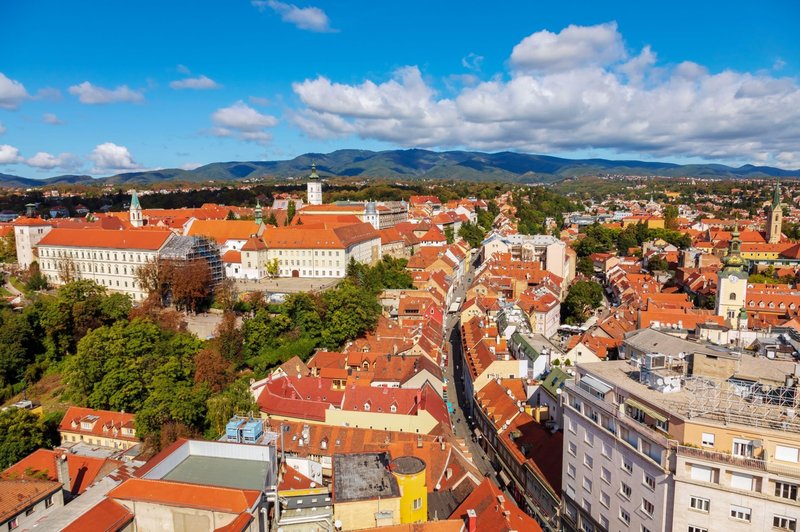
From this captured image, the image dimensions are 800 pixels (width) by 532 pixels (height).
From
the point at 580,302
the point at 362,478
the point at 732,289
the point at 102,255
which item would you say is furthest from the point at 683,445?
the point at 102,255

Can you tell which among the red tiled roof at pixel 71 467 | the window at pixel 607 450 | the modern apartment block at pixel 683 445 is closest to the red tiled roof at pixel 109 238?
the red tiled roof at pixel 71 467

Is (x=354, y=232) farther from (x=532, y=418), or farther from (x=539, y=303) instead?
(x=532, y=418)

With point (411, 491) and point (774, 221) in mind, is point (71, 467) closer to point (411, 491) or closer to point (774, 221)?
point (411, 491)

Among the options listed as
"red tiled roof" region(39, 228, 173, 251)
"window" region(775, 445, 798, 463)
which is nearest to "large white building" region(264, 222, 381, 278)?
"red tiled roof" region(39, 228, 173, 251)

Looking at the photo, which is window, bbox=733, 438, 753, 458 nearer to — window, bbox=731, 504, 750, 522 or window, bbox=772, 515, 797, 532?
window, bbox=731, 504, 750, 522

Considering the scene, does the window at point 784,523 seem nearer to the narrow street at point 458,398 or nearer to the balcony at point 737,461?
the balcony at point 737,461

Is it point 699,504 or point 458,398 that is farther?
point 458,398
